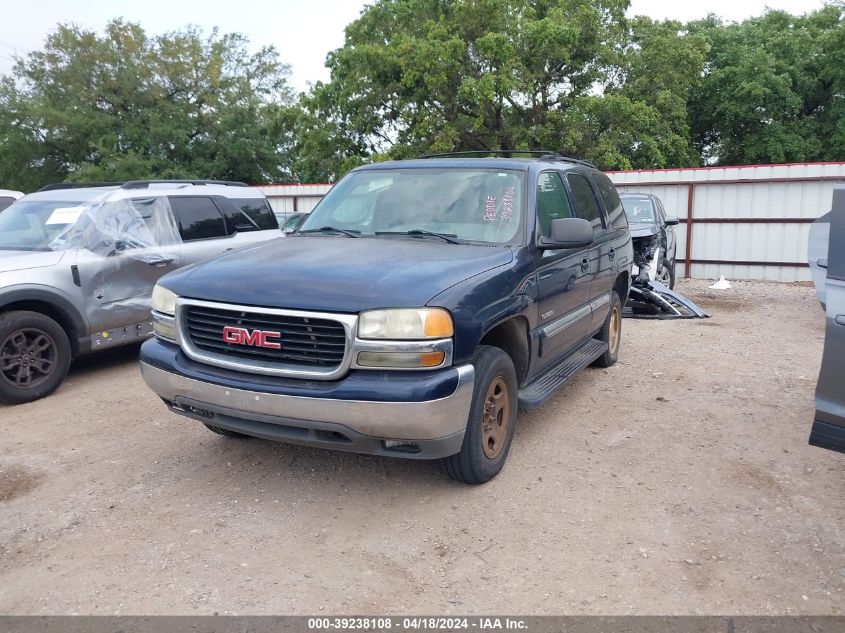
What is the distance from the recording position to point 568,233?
4.48 meters

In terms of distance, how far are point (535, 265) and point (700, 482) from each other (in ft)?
5.40

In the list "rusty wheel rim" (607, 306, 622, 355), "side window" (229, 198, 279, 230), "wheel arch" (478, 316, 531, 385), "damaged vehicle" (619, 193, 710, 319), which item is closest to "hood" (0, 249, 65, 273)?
"side window" (229, 198, 279, 230)

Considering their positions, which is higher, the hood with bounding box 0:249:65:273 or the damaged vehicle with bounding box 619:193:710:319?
the hood with bounding box 0:249:65:273

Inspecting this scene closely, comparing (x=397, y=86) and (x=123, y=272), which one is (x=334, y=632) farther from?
(x=397, y=86)

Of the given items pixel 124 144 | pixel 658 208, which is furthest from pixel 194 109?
pixel 658 208

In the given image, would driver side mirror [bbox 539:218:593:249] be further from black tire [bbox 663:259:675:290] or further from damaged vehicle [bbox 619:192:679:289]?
black tire [bbox 663:259:675:290]

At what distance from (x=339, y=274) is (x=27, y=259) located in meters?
3.73

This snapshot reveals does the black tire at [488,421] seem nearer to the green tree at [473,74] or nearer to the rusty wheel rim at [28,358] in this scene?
the rusty wheel rim at [28,358]

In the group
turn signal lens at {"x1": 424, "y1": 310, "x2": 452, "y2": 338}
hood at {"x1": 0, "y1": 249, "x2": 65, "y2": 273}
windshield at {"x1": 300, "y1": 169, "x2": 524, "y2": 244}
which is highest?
windshield at {"x1": 300, "y1": 169, "x2": 524, "y2": 244}

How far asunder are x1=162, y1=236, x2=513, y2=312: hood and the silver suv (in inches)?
97.7

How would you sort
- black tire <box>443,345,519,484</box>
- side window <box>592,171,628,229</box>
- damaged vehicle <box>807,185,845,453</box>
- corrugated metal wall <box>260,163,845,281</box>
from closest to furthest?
damaged vehicle <box>807,185,845,453</box> < black tire <box>443,345,519,484</box> < side window <box>592,171,628,229</box> < corrugated metal wall <box>260,163,845,281</box>

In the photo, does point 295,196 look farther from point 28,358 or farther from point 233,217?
point 28,358

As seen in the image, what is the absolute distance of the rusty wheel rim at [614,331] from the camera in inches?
267

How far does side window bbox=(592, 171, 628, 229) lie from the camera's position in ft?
21.0
